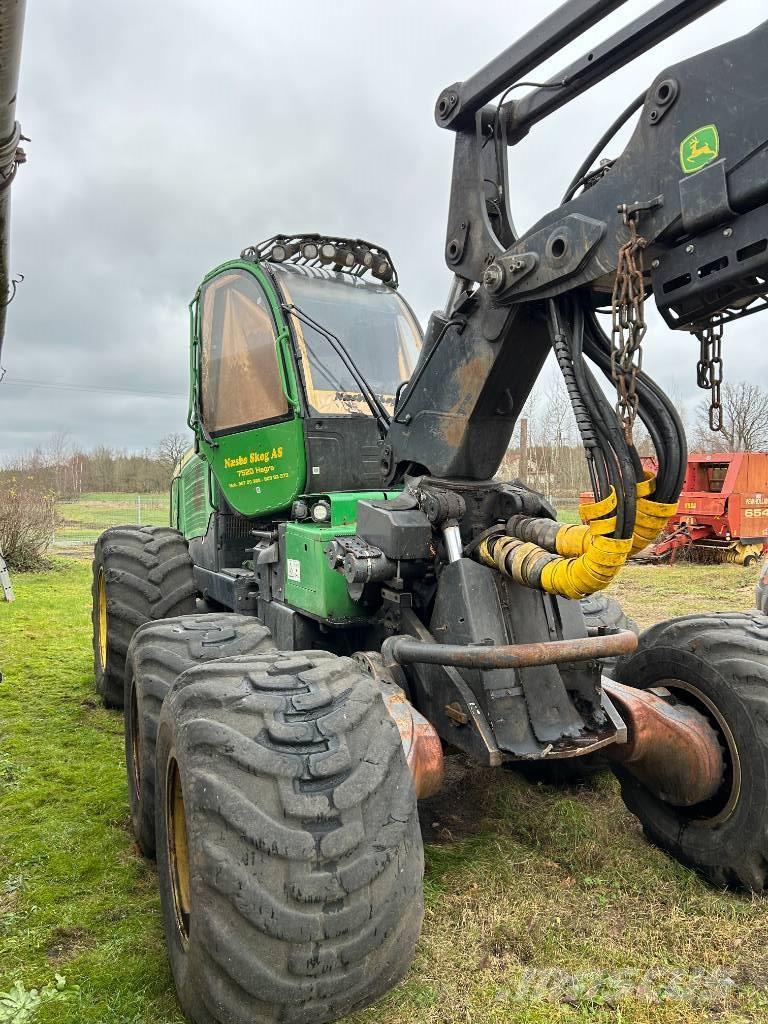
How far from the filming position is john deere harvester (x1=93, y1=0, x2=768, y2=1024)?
2.28 meters

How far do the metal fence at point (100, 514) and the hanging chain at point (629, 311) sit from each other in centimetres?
1814

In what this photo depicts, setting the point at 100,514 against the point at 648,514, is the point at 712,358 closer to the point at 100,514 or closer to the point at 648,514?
the point at 648,514

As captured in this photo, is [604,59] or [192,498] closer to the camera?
[604,59]

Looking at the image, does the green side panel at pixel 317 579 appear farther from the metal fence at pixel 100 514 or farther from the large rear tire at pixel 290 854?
the metal fence at pixel 100 514

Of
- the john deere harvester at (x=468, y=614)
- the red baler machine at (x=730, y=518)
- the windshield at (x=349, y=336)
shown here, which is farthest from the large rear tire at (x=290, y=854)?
the red baler machine at (x=730, y=518)

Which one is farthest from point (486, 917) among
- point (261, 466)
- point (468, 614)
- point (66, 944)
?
point (261, 466)

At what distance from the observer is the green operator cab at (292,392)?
4637 mm

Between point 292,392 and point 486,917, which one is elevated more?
point 292,392

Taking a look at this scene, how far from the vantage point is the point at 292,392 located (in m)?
4.65

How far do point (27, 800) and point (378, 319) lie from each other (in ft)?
11.5

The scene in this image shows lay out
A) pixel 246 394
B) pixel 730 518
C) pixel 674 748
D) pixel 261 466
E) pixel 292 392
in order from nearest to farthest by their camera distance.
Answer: pixel 674 748 → pixel 292 392 → pixel 261 466 → pixel 246 394 → pixel 730 518

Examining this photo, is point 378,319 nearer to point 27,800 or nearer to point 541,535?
point 541,535

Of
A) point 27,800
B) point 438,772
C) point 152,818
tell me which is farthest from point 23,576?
point 438,772

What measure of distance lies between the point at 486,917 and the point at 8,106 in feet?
12.6
